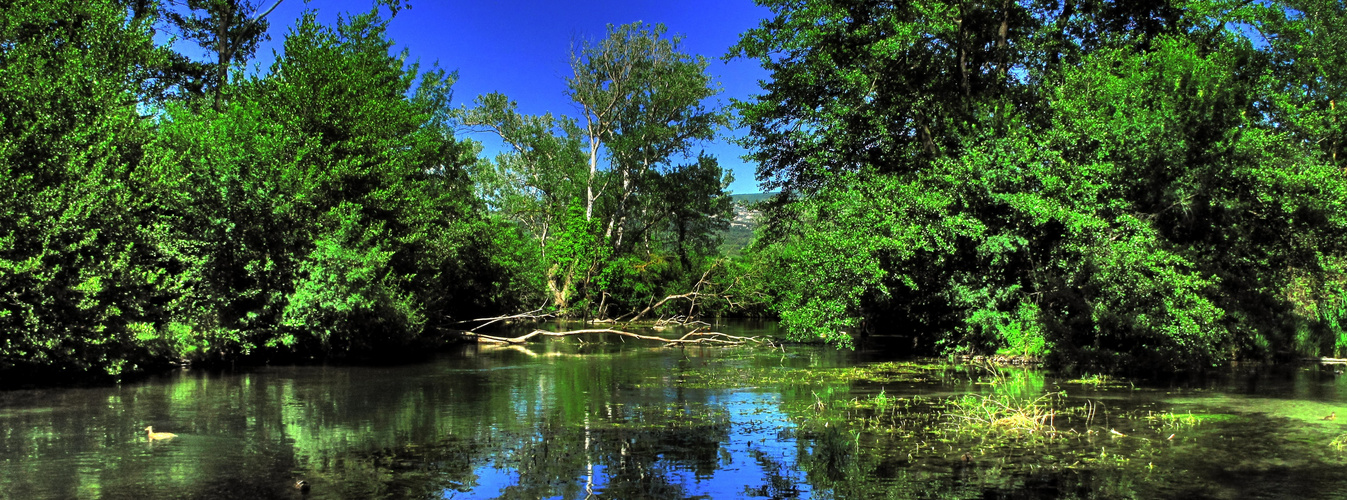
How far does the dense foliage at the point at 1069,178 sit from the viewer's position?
18.6 metres

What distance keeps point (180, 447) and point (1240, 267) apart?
2193 centimetres

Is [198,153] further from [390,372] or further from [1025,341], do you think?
[1025,341]

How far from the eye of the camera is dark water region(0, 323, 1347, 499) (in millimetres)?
8289

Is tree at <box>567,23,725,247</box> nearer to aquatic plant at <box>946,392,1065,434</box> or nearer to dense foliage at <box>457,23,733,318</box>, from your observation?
dense foliage at <box>457,23,733,318</box>

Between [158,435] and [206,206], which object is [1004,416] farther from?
[206,206]

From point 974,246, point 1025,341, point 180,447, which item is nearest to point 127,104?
point 180,447

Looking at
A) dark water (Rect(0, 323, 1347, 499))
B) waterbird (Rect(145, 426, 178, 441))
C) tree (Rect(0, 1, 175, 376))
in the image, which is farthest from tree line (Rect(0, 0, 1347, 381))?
waterbird (Rect(145, 426, 178, 441))

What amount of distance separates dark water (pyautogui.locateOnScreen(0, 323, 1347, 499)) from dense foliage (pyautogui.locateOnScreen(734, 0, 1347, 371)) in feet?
10.2

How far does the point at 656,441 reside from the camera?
35.5 ft

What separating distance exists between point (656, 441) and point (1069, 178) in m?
13.5

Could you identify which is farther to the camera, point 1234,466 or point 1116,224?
point 1116,224

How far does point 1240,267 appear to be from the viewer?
65.6 feet

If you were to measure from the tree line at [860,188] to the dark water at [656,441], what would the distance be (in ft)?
8.95

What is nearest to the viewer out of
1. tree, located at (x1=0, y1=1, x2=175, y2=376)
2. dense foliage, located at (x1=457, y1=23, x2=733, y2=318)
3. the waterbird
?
the waterbird
